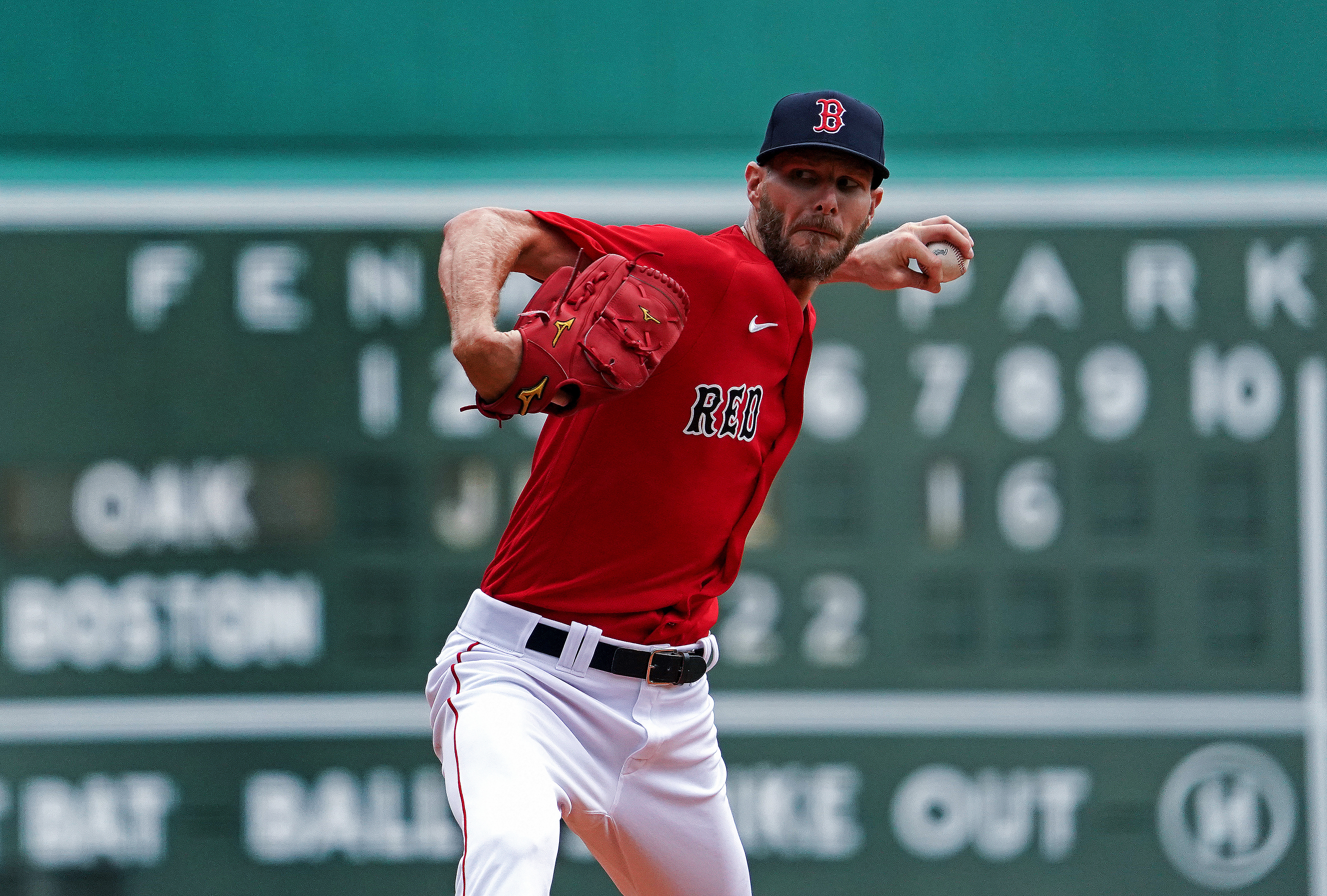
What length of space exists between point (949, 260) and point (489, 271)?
1019 mm

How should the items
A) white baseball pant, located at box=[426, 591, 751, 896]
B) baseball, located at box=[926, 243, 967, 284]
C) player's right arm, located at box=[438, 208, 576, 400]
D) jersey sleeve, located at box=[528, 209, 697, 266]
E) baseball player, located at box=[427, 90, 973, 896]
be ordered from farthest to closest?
baseball, located at box=[926, 243, 967, 284], jersey sleeve, located at box=[528, 209, 697, 266], baseball player, located at box=[427, 90, 973, 896], white baseball pant, located at box=[426, 591, 751, 896], player's right arm, located at box=[438, 208, 576, 400]

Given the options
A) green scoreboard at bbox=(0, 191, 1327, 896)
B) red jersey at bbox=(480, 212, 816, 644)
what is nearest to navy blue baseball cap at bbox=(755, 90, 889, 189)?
red jersey at bbox=(480, 212, 816, 644)

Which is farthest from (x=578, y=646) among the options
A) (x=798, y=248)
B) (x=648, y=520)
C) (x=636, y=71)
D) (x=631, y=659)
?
(x=636, y=71)

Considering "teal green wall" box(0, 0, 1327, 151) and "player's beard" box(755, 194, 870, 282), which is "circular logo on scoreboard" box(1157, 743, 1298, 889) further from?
"player's beard" box(755, 194, 870, 282)

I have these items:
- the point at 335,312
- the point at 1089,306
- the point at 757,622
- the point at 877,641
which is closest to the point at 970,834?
the point at 877,641

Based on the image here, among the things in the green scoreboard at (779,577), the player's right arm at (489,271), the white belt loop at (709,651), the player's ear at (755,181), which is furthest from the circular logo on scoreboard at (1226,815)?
the player's right arm at (489,271)

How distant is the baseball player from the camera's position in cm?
197

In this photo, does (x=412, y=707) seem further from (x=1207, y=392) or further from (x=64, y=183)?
(x=1207, y=392)

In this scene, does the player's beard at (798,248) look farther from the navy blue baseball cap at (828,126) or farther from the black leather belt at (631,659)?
the black leather belt at (631,659)

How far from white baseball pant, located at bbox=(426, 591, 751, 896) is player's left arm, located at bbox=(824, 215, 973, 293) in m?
0.79

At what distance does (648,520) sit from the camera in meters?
2.19

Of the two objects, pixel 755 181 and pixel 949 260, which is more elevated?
pixel 755 181

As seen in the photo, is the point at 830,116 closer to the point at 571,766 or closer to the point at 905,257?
the point at 905,257

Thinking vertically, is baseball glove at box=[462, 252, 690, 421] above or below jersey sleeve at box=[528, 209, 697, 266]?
below
